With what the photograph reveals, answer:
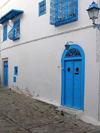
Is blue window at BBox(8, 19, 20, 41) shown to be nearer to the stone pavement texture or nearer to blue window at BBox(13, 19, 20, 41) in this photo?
blue window at BBox(13, 19, 20, 41)

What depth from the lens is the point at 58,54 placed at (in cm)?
734

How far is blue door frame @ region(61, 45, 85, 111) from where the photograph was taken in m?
6.31

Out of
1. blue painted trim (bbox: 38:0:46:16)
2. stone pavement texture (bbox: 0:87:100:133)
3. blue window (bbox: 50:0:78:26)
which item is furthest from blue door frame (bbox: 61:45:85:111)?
blue painted trim (bbox: 38:0:46:16)

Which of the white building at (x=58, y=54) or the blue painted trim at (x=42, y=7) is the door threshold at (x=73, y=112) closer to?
the white building at (x=58, y=54)

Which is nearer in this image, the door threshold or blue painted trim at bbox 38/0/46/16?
the door threshold

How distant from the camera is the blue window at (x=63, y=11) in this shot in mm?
6477

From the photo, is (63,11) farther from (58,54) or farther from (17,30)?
(17,30)

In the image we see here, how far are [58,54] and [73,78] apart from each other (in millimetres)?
1233

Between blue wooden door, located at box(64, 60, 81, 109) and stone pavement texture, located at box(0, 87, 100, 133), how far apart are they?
0.51 m

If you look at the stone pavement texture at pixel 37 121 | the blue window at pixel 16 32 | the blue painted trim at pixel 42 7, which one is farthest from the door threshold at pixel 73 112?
the blue window at pixel 16 32

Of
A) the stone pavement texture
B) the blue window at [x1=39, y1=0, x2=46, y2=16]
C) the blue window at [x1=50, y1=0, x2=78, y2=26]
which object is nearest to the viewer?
the stone pavement texture

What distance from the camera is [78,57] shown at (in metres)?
6.45

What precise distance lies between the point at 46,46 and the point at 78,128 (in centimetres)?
395

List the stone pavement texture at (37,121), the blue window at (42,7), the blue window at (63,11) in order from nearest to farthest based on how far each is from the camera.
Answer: the stone pavement texture at (37,121)
the blue window at (63,11)
the blue window at (42,7)
